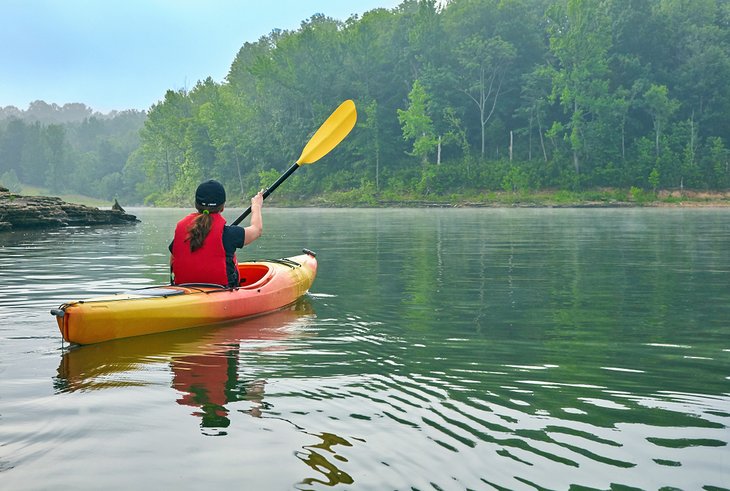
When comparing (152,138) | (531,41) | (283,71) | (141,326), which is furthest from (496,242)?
(152,138)

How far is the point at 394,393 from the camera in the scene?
4.76 metres

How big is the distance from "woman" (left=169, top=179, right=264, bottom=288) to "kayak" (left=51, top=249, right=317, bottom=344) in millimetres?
139

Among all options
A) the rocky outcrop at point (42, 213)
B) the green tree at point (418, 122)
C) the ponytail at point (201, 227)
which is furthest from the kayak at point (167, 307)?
the green tree at point (418, 122)

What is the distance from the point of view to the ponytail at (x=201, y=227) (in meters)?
7.37

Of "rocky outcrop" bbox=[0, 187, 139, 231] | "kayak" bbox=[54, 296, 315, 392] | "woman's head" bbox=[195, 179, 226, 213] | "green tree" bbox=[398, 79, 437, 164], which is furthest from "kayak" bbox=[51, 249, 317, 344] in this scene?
"green tree" bbox=[398, 79, 437, 164]

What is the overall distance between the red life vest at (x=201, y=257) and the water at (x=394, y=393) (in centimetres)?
65

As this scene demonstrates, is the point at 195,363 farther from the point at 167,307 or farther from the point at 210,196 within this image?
the point at 210,196

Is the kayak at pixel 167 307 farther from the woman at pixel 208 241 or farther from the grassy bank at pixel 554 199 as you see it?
the grassy bank at pixel 554 199

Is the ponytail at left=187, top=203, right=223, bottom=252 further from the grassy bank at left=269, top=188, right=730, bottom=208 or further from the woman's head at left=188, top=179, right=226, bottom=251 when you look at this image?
the grassy bank at left=269, top=188, right=730, bottom=208

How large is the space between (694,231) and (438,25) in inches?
2016

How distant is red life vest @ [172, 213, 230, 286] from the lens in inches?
293

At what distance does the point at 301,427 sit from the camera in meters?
4.08

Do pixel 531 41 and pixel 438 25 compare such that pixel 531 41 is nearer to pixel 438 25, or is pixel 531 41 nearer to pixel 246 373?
pixel 438 25

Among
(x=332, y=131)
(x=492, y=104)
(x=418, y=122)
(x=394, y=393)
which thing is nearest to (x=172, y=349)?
(x=394, y=393)
